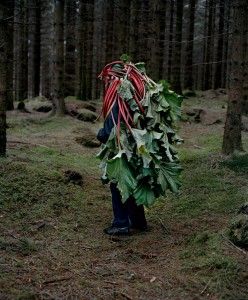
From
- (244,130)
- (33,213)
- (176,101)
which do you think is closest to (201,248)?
(176,101)

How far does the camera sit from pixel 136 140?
507 cm

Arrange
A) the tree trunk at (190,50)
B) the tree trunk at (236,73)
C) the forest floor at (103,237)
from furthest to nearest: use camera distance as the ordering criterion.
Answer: the tree trunk at (190,50) < the tree trunk at (236,73) < the forest floor at (103,237)

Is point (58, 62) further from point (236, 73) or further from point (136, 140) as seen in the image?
point (136, 140)

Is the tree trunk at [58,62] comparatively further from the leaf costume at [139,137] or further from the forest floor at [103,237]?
the leaf costume at [139,137]

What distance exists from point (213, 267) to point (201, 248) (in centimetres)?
55

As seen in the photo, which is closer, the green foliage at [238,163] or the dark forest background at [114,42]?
the green foliage at [238,163]

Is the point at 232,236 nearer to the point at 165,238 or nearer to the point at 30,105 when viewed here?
the point at 165,238

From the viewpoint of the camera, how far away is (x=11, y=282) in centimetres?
377

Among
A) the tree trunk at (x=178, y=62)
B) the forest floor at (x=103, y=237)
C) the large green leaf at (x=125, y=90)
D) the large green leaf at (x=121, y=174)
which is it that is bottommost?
the forest floor at (x=103, y=237)

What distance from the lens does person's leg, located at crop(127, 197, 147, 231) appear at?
5621mm

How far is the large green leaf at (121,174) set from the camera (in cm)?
496

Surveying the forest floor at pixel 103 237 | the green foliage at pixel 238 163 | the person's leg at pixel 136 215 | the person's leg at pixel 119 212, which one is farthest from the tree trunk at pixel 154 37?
the person's leg at pixel 119 212

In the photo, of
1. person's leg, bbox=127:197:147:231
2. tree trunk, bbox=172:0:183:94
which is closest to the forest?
person's leg, bbox=127:197:147:231

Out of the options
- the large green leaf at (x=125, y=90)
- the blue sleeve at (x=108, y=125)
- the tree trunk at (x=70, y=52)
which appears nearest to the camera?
the large green leaf at (x=125, y=90)
